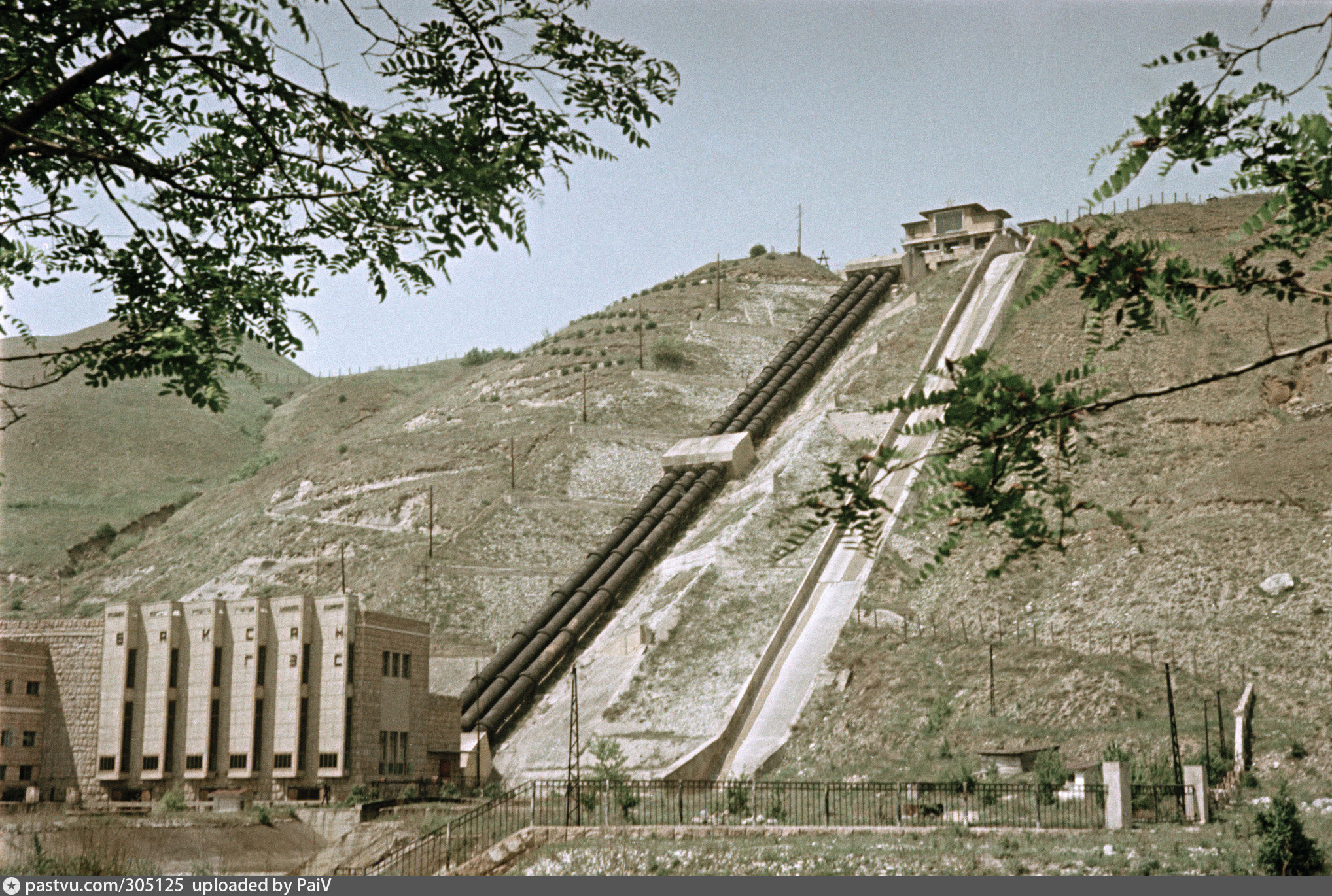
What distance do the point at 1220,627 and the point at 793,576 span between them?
56.0 feet

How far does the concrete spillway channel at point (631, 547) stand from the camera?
48.0 metres

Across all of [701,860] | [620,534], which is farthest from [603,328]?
[701,860]

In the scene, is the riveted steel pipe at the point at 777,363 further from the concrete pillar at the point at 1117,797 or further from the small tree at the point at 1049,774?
the concrete pillar at the point at 1117,797

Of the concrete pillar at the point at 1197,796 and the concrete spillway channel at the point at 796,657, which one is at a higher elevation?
the concrete spillway channel at the point at 796,657

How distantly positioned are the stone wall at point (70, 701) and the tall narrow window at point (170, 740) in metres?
2.51

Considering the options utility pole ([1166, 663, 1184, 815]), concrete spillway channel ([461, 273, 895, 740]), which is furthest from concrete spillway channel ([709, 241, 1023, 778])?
concrete spillway channel ([461, 273, 895, 740])

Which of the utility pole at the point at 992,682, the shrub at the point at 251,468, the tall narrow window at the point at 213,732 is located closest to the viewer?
the utility pole at the point at 992,682

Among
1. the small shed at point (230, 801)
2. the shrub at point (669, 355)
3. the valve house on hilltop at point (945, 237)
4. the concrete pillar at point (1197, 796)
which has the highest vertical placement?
the valve house on hilltop at point (945, 237)

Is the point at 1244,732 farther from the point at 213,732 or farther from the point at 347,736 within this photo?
the point at 213,732

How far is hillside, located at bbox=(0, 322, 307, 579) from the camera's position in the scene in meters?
87.7

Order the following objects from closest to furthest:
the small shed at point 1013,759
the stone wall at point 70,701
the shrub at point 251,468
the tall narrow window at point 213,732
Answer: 1. the small shed at point 1013,759
2. the tall narrow window at point 213,732
3. the stone wall at point 70,701
4. the shrub at point 251,468

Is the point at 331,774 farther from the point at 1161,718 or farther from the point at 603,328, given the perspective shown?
the point at 603,328

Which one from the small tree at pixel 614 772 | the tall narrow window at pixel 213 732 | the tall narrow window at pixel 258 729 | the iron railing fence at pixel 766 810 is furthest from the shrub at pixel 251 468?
the iron railing fence at pixel 766 810

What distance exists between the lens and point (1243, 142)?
680cm
